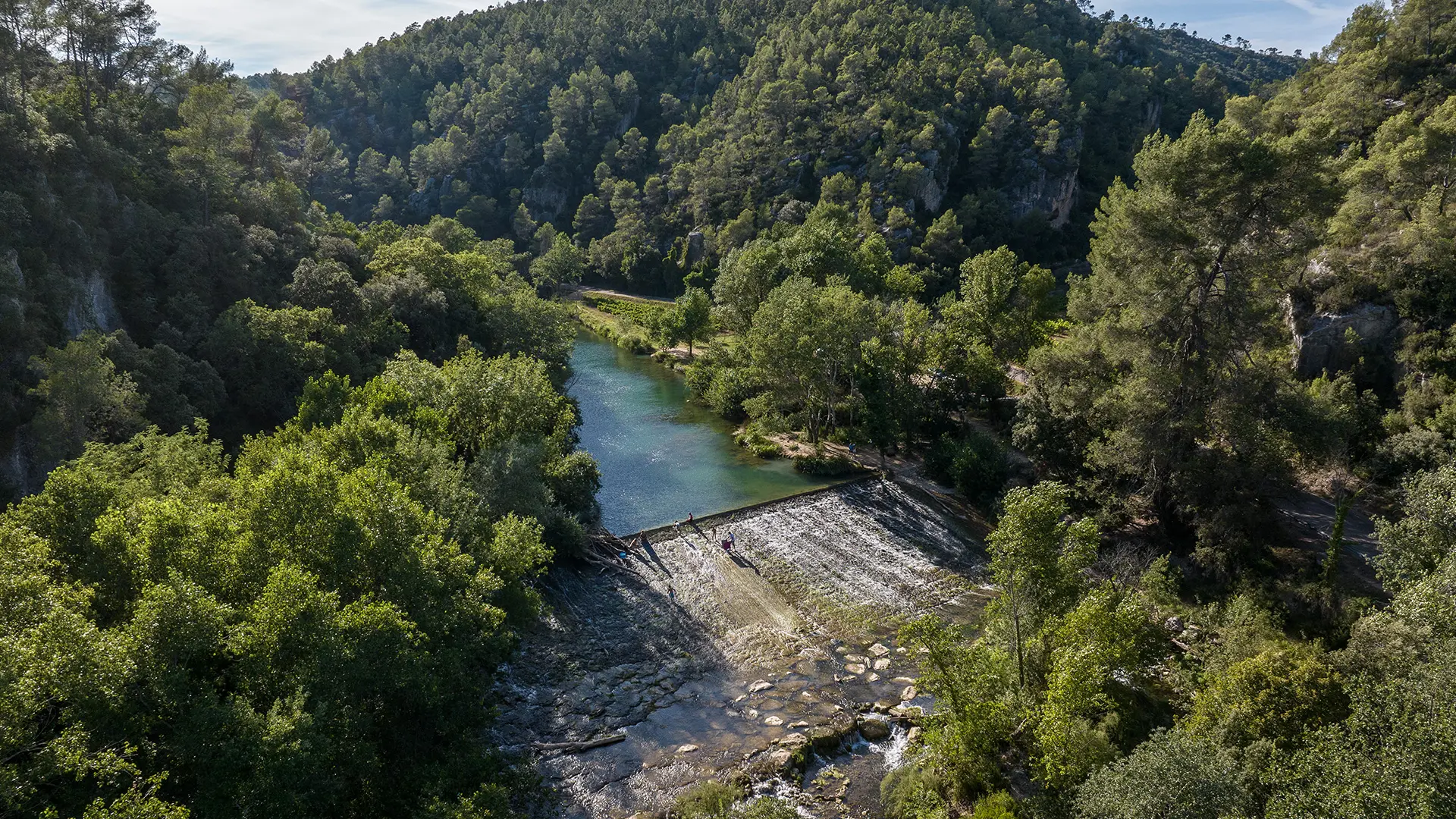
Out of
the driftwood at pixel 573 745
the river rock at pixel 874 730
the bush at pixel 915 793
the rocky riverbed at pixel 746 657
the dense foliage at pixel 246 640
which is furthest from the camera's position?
the river rock at pixel 874 730

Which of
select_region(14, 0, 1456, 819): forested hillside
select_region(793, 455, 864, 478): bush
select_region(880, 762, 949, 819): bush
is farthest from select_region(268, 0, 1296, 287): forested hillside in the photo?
select_region(880, 762, 949, 819): bush

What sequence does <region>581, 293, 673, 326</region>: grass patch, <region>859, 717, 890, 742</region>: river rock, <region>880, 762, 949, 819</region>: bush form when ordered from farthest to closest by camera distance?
<region>581, 293, 673, 326</region>: grass patch → <region>859, 717, 890, 742</region>: river rock → <region>880, 762, 949, 819</region>: bush

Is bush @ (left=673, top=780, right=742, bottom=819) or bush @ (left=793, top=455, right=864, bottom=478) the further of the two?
bush @ (left=793, top=455, right=864, bottom=478)

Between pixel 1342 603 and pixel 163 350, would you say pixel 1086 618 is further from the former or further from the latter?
pixel 163 350

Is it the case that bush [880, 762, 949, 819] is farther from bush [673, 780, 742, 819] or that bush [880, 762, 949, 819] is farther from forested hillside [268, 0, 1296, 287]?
forested hillside [268, 0, 1296, 287]

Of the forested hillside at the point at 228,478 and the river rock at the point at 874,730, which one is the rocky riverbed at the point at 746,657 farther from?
the forested hillside at the point at 228,478

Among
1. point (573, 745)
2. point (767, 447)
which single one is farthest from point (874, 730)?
point (767, 447)

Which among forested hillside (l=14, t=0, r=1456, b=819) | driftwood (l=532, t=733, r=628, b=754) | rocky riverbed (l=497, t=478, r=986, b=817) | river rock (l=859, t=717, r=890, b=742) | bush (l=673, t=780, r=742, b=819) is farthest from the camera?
river rock (l=859, t=717, r=890, b=742)

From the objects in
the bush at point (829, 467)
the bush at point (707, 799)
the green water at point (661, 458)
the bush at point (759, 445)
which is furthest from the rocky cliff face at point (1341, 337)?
the bush at point (707, 799)
